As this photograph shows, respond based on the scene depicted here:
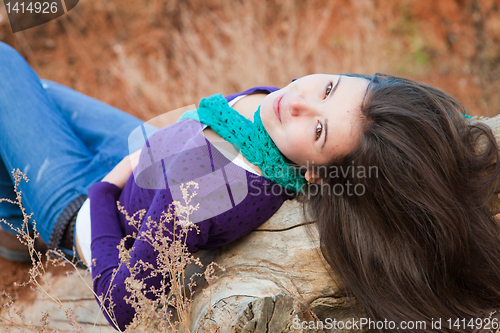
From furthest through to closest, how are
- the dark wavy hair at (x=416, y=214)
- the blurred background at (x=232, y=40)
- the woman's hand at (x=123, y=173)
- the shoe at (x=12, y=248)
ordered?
the blurred background at (x=232, y=40), the shoe at (x=12, y=248), the woman's hand at (x=123, y=173), the dark wavy hair at (x=416, y=214)

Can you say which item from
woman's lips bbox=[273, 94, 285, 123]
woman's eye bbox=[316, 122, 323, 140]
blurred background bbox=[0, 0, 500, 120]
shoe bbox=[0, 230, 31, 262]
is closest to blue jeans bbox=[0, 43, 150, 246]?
shoe bbox=[0, 230, 31, 262]

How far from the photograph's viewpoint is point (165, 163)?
1592 mm

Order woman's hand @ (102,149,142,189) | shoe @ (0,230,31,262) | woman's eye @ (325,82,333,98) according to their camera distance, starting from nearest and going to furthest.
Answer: woman's eye @ (325,82,333,98) → woman's hand @ (102,149,142,189) → shoe @ (0,230,31,262)

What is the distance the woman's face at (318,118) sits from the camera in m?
1.47

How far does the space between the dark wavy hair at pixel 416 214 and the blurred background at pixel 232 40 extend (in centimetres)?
281

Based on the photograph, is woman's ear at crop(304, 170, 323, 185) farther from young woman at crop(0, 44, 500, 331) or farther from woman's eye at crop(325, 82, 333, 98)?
woman's eye at crop(325, 82, 333, 98)

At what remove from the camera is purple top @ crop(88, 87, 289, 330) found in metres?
1.46

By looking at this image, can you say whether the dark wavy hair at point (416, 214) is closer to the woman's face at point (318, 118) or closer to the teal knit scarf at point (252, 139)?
the woman's face at point (318, 118)

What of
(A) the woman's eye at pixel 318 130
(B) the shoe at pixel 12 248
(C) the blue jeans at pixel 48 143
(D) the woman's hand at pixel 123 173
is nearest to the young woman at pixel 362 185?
(A) the woman's eye at pixel 318 130

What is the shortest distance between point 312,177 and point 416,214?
1.44 feet

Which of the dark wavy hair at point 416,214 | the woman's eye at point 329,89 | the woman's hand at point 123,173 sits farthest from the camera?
the woman's hand at point 123,173

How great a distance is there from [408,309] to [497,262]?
1.35 ft

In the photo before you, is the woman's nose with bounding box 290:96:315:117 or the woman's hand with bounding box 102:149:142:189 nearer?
the woman's nose with bounding box 290:96:315:117

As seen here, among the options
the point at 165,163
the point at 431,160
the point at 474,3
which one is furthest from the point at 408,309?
the point at 474,3
